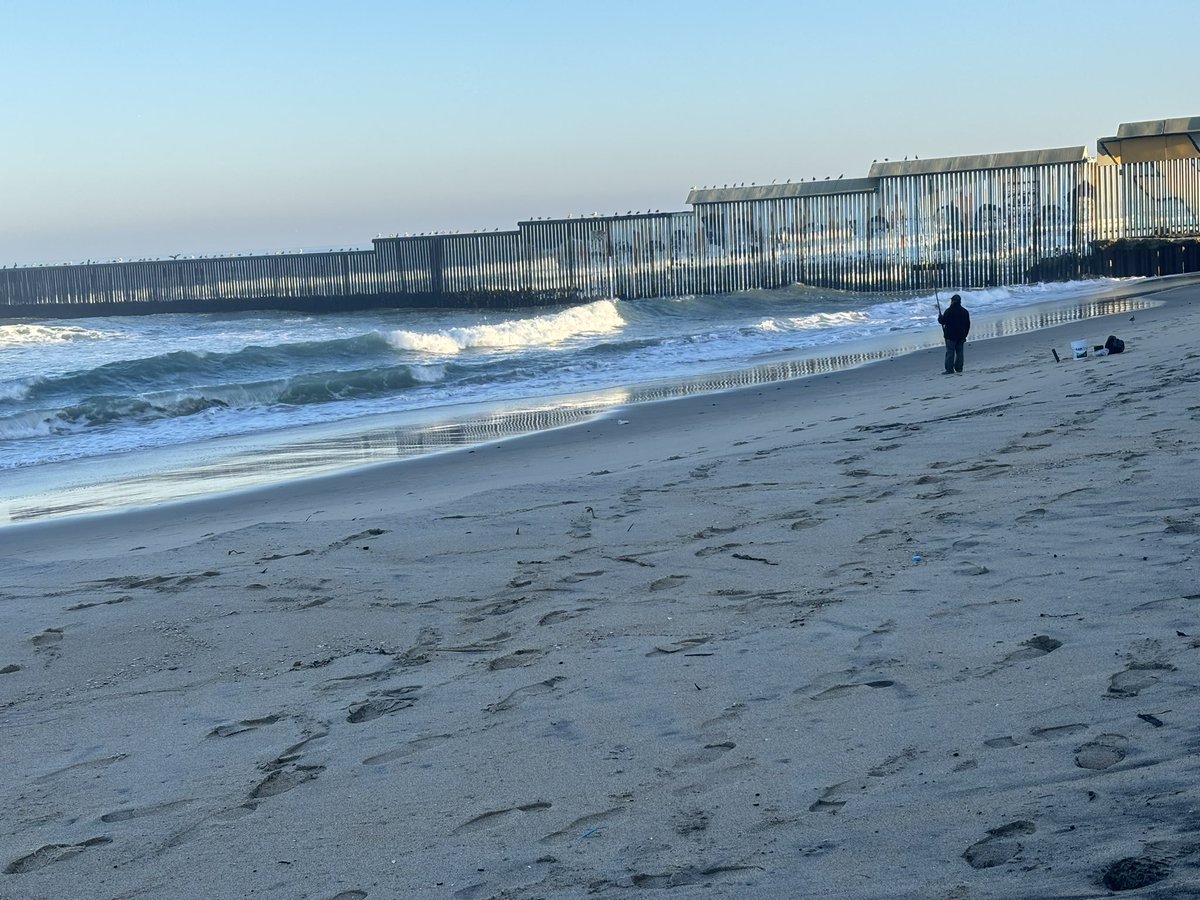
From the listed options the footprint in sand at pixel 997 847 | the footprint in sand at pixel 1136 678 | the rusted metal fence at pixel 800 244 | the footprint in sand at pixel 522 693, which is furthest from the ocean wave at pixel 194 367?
the footprint in sand at pixel 997 847

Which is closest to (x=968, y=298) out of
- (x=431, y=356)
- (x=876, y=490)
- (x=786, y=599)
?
(x=431, y=356)

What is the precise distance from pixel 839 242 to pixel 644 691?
40.0 meters

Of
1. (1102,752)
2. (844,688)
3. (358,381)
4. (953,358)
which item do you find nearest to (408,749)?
(844,688)

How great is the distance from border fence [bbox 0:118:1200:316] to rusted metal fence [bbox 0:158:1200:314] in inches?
1.9

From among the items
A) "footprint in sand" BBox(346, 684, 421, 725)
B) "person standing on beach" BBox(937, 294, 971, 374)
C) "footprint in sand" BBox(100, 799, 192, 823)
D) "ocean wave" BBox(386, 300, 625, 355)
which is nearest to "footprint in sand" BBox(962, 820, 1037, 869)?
"footprint in sand" BBox(346, 684, 421, 725)

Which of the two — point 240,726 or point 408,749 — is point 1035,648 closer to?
point 408,749

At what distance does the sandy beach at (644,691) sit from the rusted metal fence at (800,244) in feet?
114

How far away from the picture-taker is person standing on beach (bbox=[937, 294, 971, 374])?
46.0 ft

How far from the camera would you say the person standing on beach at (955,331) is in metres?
14.0

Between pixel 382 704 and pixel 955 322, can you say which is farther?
pixel 955 322

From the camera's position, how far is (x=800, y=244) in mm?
42750

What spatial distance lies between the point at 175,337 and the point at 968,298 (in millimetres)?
23583

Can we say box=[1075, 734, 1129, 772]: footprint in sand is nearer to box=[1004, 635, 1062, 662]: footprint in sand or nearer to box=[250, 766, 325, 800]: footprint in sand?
box=[1004, 635, 1062, 662]: footprint in sand

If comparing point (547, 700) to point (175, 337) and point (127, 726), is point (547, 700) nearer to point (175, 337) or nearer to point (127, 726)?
point (127, 726)
